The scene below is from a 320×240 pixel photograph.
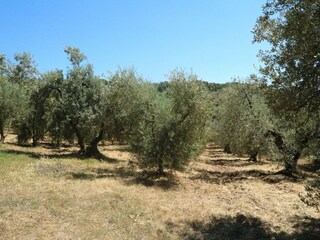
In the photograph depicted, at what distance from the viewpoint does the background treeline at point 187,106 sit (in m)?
10.2

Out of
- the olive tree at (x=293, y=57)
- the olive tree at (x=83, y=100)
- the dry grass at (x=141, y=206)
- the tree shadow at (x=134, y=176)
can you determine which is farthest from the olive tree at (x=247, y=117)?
the olive tree at (x=293, y=57)

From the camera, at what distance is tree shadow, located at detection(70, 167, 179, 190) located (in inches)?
810

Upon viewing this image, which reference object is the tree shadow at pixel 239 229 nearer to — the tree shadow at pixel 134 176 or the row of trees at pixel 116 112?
A: the tree shadow at pixel 134 176

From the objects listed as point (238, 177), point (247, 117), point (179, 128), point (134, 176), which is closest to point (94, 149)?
point (134, 176)

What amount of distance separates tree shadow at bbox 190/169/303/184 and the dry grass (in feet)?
1.02

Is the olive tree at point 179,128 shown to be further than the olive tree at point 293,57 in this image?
Yes

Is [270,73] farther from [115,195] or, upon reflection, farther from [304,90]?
[115,195]

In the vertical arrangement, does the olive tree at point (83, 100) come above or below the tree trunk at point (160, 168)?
above

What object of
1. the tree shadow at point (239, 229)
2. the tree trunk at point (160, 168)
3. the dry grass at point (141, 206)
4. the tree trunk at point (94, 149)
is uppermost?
the tree trunk at point (94, 149)

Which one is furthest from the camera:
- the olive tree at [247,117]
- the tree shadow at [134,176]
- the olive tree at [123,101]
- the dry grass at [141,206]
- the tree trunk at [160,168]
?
the olive tree at [123,101]

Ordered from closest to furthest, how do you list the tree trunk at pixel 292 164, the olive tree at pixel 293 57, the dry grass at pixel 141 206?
the olive tree at pixel 293 57 < the dry grass at pixel 141 206 < the tree trunk at pixel 292 164

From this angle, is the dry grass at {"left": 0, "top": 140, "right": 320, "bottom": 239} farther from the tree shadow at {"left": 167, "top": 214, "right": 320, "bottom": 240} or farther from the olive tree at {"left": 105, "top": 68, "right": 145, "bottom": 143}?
the olive tree at {"left": 105, "top": 68, "right": 145, "bottom": 143}

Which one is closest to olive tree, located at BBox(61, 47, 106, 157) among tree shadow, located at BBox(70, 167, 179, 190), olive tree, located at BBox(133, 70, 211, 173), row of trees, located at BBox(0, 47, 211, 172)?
row of trees, located at BBox(0, 47, 211, 172)

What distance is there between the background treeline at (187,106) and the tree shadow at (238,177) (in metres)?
1.38
